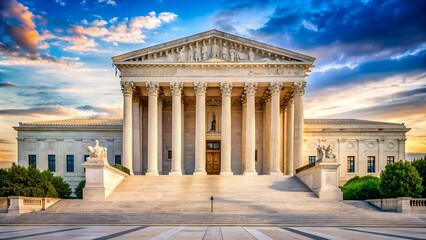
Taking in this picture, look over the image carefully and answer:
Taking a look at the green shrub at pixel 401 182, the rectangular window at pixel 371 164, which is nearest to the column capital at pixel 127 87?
the green shrub at pixel 401 182

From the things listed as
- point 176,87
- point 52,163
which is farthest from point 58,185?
point 52,163

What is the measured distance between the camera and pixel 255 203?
4069 cm

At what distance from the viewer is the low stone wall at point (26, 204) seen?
35469 millimetres

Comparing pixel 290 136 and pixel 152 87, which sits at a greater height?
pixel 152 87

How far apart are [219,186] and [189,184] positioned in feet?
9.86

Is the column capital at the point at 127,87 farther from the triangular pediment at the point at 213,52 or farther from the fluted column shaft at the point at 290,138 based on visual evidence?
the fluted column shaft at the point at 290,138

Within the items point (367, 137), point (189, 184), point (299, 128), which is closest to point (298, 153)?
point (299, 128)

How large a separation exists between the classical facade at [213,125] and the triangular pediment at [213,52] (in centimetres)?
11

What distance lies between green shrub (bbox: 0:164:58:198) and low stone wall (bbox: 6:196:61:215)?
2582 mm

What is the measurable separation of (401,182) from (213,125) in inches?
1211

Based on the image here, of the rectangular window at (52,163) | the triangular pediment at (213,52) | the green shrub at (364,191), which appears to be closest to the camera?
the green shrub at (364,191)

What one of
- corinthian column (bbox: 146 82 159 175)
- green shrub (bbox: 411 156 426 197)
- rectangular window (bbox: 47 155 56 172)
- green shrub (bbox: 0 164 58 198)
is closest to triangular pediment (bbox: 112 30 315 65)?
corinthian column (bbox: 146 82 159 175)

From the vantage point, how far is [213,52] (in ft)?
182

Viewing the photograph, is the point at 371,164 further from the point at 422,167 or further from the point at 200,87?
the point at 422,167
